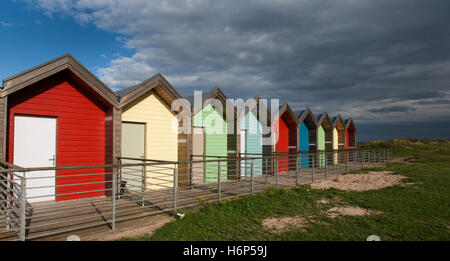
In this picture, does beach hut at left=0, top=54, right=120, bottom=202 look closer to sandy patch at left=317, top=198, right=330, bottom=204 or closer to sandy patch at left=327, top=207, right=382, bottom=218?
sandy patch at left=327, top=207, right=382, bottom=218

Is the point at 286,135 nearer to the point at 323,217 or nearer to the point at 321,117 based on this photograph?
the point at 321,117

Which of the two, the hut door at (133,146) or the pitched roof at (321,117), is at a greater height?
the pitched roof at (321,117)

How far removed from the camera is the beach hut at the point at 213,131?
35.5ft

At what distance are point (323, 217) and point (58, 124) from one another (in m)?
7.30

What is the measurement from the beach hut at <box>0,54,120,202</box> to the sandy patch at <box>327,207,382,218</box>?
567 cm

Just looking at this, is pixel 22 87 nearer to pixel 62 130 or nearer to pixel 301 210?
pixel 62 130

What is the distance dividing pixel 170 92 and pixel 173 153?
7.55 ft

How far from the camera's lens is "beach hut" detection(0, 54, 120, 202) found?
6785mm

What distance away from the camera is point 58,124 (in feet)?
24.9

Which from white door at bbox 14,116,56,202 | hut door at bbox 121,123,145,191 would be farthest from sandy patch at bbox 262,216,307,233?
white door at bbox 14,116,56,202

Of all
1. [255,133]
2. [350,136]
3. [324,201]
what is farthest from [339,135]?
[324,201]

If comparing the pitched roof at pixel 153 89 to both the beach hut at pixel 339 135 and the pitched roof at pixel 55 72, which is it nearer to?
the pitched roof at pixel 55 72

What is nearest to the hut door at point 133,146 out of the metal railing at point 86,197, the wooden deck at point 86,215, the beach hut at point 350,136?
the metal railing at point 86,197
